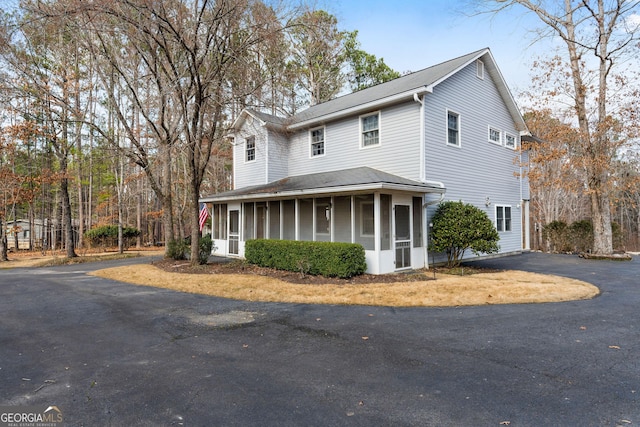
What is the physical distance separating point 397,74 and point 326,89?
559 centimetres

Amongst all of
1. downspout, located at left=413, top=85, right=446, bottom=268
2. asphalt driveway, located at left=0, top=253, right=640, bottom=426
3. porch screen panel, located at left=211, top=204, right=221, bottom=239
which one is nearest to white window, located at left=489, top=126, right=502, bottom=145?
downspout, located at left=413, top=85, right=446, bottom=268

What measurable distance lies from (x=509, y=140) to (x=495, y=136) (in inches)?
57.7

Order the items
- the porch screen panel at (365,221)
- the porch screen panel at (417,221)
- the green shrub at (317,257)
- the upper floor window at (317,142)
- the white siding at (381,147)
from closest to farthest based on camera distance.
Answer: the green shrub at (317,257), the porch screen panel at (365,221), the porch screen panel at (417,221), the white siding at (381,147), the upper floor window at (317,142)

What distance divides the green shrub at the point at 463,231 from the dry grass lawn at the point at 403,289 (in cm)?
96

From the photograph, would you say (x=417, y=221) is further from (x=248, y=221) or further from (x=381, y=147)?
(x=248, y=221)

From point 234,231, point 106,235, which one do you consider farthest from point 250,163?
point 106,235

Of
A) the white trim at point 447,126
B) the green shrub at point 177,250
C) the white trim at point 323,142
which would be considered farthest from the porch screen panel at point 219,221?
the white trim at point 447,126

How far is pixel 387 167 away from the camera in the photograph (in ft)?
39.2

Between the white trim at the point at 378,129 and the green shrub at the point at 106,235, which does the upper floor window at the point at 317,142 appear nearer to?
the white trim at the point at 378,129

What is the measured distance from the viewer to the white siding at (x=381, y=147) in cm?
1125

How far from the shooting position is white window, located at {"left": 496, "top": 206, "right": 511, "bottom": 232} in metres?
14.6

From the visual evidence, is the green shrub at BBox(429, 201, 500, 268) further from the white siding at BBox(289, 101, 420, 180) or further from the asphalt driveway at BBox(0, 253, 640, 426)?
the asphalt driveway at BBox(0, 253, 640, 426)

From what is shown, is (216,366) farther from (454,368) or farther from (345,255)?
(345,255)

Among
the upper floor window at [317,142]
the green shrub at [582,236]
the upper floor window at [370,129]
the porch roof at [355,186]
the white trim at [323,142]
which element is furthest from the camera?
the green shrub at [582,236]
